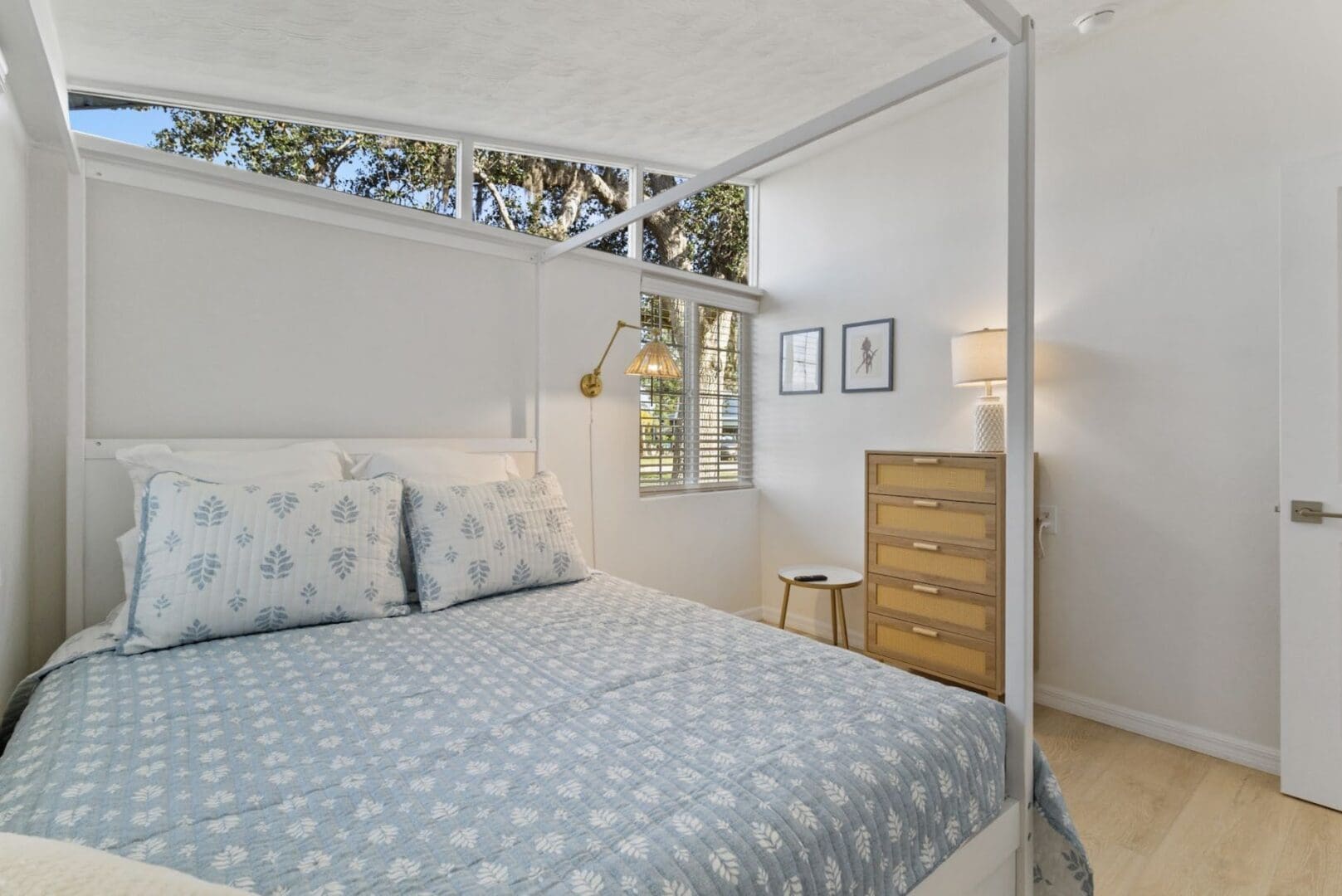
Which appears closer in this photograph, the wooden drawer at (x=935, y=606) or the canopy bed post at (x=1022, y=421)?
the canopy bed post at (x=1022, y=421)

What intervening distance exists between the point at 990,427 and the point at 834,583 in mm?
993

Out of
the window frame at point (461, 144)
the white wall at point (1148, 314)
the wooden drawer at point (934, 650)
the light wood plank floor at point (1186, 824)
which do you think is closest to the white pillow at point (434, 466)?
the window frame at point (461, 144)

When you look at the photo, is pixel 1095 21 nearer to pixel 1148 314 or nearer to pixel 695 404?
pixel 1148 314

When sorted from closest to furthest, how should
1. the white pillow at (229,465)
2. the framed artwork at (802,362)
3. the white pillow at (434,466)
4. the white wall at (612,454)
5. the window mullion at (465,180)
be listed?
the white pillow at (229,465) → the white pillow at (434,466) → the window mullion at (465,180) → the white wall at (612,454) → the framed artwork at (802,362)

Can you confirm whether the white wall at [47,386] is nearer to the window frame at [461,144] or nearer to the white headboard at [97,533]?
the white headboard at [97,533]

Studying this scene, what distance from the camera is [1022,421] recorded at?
1.37m

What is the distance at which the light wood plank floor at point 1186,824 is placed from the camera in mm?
1747

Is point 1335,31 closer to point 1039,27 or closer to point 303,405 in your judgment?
point 1039,27

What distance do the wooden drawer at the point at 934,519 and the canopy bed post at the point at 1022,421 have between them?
1.37m

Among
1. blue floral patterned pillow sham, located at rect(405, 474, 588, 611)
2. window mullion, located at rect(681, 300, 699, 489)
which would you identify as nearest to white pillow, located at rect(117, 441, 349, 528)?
blue floral patterned pillow sham, located at rect(405, 474, 588, 611)

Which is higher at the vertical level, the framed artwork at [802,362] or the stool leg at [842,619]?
the framed artwork at [802,362]

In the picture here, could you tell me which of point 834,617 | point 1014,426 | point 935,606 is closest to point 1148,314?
point 935,606

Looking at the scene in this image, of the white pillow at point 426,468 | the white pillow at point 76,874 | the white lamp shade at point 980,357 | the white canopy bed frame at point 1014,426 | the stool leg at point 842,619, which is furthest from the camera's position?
the stool leg at point 842,619

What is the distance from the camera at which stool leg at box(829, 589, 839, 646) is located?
332cm
